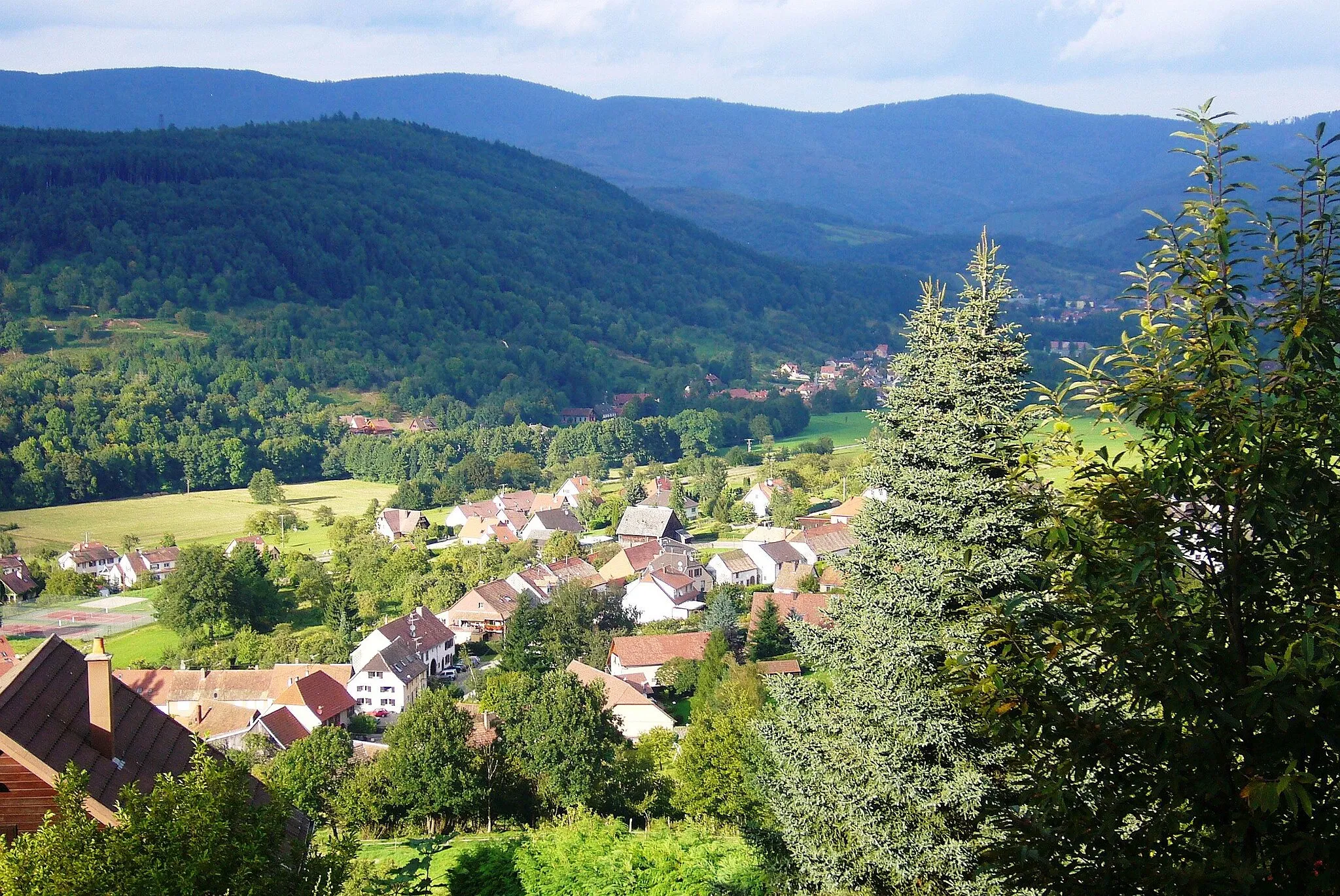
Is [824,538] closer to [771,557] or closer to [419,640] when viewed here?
[771,557]

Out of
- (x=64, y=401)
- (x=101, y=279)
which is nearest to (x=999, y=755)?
(x=64, y=401)

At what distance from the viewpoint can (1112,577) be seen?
471cm

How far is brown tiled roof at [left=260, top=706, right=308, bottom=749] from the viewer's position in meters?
25.7

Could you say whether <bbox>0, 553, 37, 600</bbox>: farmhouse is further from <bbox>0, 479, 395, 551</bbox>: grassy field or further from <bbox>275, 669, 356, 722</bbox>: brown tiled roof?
<bbox>275, 669, 356, 722</bbox>: brown tiled roof

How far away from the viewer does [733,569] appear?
147 feet

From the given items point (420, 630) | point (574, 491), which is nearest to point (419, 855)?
point (420, 630)

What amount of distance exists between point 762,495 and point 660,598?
19.9 m

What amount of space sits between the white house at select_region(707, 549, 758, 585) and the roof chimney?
35.3 m

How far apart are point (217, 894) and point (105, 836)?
0.73m

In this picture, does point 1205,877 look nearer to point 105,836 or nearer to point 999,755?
point 999,755

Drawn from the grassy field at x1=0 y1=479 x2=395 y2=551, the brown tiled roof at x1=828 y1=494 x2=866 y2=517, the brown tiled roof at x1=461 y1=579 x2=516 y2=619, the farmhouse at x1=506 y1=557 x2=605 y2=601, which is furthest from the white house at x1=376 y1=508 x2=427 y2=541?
the brown tiled roof at x1=828 y1=494 x2=866 y2=517

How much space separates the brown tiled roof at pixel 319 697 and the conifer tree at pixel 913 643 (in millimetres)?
20928

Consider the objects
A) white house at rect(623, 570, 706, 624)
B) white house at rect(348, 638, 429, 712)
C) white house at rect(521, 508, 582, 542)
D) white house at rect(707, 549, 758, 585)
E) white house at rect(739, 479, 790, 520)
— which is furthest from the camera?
white house at rect(739, 479, 790, 520)

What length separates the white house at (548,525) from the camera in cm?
5438
